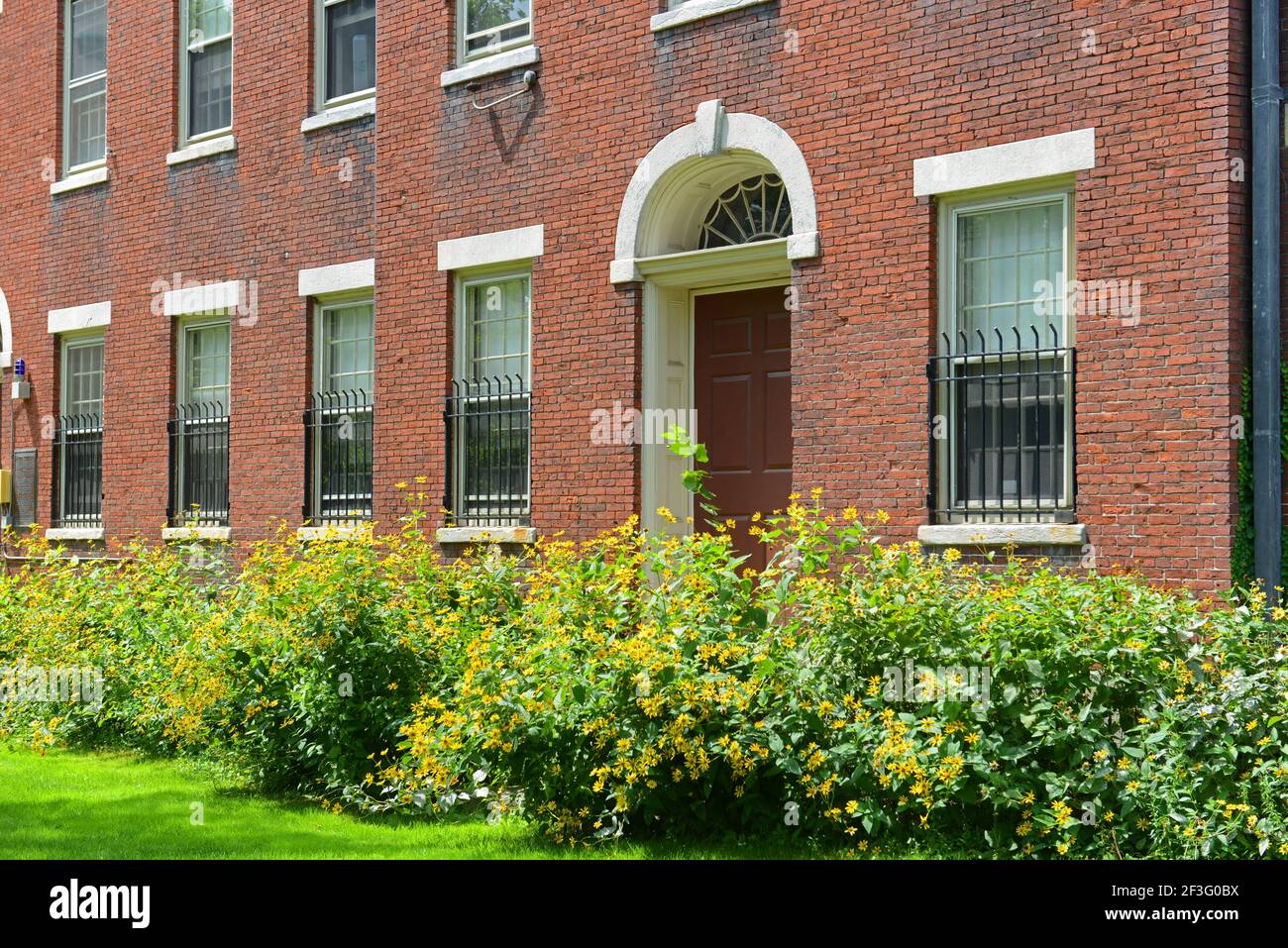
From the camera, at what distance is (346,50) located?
15188 mm

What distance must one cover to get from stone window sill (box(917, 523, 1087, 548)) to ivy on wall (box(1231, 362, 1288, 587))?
3.03ft

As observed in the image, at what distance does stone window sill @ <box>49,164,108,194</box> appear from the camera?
17.6 meters

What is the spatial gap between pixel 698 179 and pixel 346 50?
4.61 meters

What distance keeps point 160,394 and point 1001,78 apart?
10.0 meters

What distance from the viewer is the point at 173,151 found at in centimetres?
1677

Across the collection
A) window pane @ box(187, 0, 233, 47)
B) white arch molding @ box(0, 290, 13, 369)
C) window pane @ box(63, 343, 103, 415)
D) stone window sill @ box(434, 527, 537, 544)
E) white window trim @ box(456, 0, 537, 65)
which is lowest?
stone window sill @ box(434, 527, 537, 544)

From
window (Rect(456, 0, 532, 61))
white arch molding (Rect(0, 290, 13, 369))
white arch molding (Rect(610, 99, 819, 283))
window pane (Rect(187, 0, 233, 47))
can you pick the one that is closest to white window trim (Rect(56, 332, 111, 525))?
white arch molding (Rect(0, 290, 13, 369))

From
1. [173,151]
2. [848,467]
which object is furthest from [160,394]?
[848,467]

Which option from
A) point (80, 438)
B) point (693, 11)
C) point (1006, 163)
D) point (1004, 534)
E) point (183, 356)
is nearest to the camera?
point (1004, 534)

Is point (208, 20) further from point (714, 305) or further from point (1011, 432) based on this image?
point (1011, 432)

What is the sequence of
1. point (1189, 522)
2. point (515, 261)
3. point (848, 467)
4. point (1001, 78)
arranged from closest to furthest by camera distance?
point (1189, 522), point (1001, 78), point (848, 467), point (515, 261)

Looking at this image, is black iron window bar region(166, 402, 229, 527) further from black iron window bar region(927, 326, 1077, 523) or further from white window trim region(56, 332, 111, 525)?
black iron window bar region(927, 326, 1077, 523)

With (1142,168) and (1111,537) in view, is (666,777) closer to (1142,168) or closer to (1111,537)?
(1111,537)

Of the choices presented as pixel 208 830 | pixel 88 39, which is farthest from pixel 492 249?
pixel 88 39
